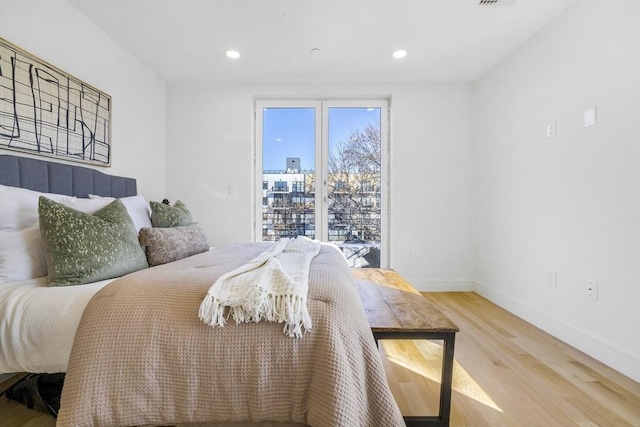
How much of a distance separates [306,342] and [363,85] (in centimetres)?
303

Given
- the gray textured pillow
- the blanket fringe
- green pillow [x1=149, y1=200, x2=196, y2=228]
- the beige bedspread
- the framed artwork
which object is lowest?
the beige bedspread

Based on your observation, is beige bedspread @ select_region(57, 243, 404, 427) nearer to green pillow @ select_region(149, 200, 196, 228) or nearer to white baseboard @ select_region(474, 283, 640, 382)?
green pillow @ select_region(149, 200, 196, 228)

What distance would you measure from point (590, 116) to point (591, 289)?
1152 millimetres

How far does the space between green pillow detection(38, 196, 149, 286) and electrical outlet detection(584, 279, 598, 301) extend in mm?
2796

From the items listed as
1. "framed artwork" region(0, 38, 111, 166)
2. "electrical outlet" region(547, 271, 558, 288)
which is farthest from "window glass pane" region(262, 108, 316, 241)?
"electrical outlet" region(547, 271, 558, 288)

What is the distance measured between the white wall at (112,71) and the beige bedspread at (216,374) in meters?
1.52

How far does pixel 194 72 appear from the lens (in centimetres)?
294

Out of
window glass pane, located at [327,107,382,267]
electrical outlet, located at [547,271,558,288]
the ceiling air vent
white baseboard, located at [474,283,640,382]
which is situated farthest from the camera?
window glass pane, located at [327,107,382,267]

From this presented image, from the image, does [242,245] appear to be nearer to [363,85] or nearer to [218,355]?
[218,355]

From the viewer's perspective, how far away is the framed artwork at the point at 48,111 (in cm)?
155

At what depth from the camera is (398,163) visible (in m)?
3.21

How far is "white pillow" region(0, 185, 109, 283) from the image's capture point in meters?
1.25

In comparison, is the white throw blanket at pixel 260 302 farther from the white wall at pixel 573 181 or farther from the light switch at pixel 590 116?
the light switch at pixel 590 116

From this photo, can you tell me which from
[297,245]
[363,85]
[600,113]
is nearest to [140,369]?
[297,245]
